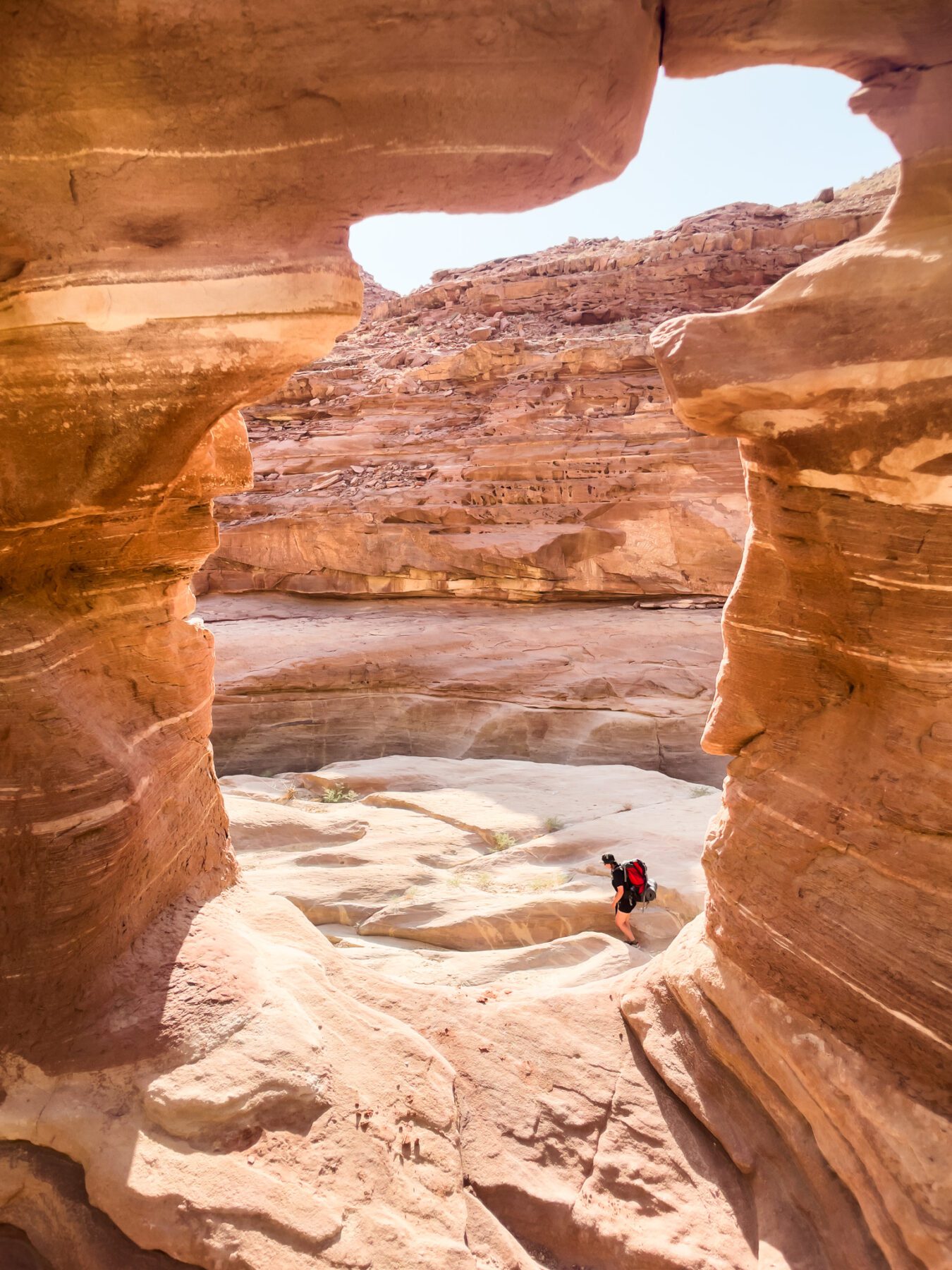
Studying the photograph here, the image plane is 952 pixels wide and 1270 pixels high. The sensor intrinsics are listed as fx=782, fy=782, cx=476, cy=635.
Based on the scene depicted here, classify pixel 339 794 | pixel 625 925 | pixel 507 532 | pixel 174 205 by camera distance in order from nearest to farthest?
1. pixel 174 205
2. pixel 625 925
3. pixel 339 794
4. pixel 507 532

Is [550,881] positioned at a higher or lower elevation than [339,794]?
higher

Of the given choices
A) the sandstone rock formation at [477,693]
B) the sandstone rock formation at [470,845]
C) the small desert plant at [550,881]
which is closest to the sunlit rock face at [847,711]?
the sandstone rock formation at [470,845]

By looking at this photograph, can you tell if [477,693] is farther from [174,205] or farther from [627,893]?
[174,205]

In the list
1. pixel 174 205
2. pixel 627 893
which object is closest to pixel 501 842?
pixel 627 893

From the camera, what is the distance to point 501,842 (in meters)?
7.83

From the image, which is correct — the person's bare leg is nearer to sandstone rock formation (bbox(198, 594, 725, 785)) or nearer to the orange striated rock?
sandstone rock formation (bbox(198, 594, 725, 785))

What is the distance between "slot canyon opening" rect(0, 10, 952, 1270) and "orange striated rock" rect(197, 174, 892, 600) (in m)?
9.79

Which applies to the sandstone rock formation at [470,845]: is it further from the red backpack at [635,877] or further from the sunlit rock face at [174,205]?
the sunlit rock face at [174,205]

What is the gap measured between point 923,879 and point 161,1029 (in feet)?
11.6

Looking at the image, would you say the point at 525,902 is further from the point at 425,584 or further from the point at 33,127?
the point at 425,584

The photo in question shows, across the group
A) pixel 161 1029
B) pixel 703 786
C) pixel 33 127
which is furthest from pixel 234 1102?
pixel 703 786

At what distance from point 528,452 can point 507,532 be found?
176 centimetres

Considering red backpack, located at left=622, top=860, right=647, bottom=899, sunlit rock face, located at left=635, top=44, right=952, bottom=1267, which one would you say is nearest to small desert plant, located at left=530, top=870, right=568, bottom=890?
red backpack, located at left=622, top=860, right=647, bottom=899

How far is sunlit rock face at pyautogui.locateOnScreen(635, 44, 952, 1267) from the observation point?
3.12m
